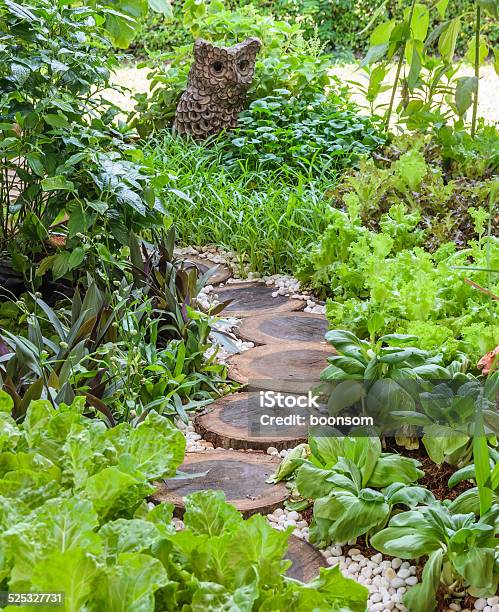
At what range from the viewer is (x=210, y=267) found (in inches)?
178

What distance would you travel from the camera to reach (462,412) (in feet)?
7.86

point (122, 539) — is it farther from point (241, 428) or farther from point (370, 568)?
point (241, 428)

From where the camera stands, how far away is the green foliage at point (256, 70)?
6.36m

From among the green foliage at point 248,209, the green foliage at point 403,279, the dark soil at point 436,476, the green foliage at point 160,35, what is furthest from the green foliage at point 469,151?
the green foliage at point 160,35

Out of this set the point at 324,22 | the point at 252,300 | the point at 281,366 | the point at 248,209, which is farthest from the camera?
the point at 324,22

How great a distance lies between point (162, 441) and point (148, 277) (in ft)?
5.21

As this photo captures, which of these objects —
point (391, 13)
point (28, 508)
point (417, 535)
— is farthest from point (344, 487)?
point (391, 13)

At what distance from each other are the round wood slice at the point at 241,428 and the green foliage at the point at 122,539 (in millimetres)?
818

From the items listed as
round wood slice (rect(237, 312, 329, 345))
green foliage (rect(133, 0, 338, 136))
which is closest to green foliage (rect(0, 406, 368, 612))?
round wood slice (rect(237, 312, 329, 345))

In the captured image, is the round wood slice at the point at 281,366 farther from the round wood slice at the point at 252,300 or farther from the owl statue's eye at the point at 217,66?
the owl statue's eye at the point at 217,66

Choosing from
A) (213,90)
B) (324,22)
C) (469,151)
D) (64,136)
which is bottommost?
(64,136)

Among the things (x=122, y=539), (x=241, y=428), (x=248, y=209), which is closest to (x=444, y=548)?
(x=122, y=539)

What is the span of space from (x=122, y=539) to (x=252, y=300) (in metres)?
2.64

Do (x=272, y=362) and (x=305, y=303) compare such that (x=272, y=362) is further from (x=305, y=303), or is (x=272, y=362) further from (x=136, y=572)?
(x=136, y=572)
